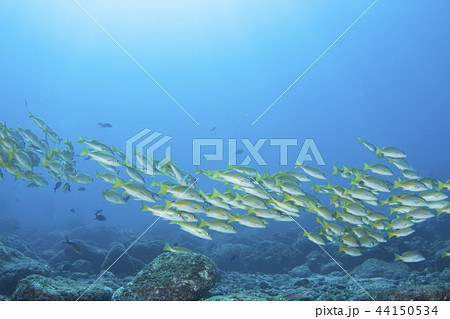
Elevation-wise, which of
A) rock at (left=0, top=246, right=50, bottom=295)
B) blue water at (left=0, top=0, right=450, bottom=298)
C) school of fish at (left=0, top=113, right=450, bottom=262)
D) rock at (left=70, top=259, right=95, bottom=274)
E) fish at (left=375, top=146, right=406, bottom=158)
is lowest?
rock at (left=70, top=259, right=95, bottom=274)

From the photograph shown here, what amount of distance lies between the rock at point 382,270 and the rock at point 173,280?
19.0 ft

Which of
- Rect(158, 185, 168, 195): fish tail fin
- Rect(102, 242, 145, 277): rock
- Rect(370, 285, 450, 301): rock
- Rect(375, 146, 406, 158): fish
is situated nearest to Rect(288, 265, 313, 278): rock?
Rect(375, 146, 406, 158): fish

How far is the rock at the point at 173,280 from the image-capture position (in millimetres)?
3889

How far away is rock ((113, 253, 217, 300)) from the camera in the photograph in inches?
153

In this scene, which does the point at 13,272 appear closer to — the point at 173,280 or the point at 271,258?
the point at 173,280

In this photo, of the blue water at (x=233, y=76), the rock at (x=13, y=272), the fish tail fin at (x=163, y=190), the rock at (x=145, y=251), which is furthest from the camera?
the blue water at (x=233, y=76)

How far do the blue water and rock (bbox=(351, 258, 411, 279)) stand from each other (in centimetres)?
4026

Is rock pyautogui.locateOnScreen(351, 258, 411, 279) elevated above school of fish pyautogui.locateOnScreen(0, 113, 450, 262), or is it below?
below

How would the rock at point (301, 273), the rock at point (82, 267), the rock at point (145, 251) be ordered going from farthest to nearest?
the rock at point (145, 251)
the rock at point (82, 267)
the rock at point (301, 273)

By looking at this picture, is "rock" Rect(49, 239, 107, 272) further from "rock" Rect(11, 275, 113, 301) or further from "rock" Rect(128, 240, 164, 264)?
"rock" Rect(11, 275, 113, 301)

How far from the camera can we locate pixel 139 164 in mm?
6551

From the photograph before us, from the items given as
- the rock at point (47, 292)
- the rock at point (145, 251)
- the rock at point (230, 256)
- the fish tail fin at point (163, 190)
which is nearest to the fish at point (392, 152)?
the fish tail fin at point (163, 190)

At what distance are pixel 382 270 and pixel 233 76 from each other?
100m

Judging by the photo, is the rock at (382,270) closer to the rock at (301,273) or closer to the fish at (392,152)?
the rock at (301,273)
